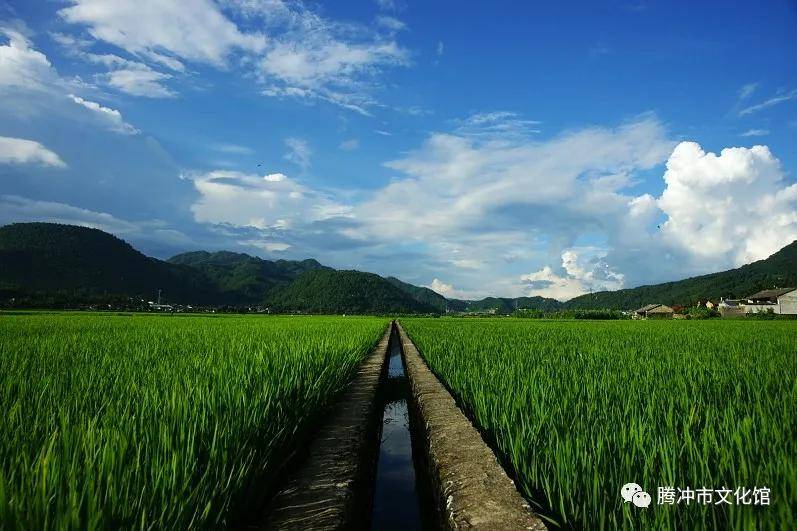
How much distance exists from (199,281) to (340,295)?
46470 mm

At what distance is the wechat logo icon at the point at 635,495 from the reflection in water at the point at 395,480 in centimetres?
180

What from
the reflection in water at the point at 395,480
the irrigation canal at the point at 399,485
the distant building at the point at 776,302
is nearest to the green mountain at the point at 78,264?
the reflection in water at the point at 395,480

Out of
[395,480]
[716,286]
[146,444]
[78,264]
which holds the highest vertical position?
[78,264]

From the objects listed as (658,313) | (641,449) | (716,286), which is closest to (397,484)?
(641,449)

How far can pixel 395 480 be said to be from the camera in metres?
3.68

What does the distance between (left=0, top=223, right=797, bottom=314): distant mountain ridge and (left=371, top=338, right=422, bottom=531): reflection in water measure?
68.7 meters

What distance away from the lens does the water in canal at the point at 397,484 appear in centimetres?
291

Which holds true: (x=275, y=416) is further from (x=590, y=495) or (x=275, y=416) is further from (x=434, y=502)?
(x=590, y=495)

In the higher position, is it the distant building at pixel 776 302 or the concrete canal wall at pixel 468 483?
the distant building at pixel 776 302

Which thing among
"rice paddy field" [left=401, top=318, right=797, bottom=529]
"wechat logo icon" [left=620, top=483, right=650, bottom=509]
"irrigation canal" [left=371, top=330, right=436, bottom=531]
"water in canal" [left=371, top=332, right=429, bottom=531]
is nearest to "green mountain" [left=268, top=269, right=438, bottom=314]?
"water in canal" [left=371, top=332, right=429, bottom=531]

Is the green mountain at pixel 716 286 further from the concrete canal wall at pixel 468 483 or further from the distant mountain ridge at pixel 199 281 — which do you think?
the concrete canal wall at pixel 468 483

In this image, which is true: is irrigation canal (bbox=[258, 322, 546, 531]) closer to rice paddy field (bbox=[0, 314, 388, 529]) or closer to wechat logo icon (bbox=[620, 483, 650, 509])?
rice paddy field (bbox=[0, 314, 388, 529])

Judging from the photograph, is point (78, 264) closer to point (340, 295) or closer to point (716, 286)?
point (340, 295)

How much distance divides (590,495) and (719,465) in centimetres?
57
